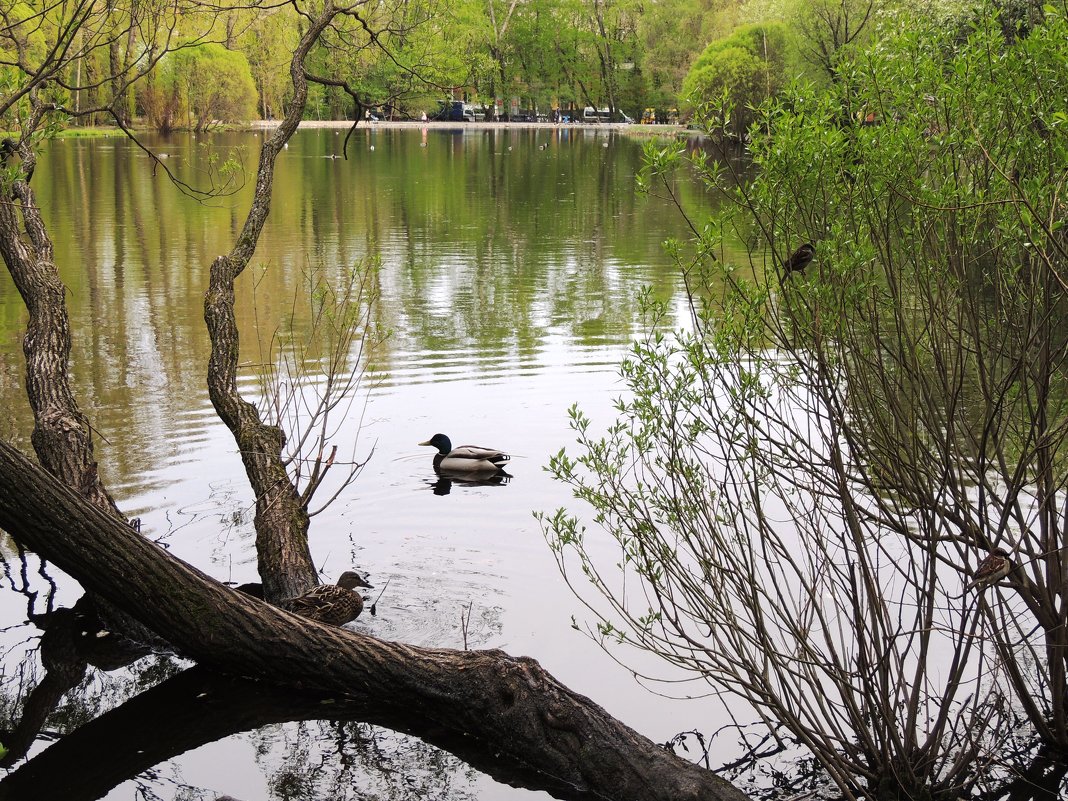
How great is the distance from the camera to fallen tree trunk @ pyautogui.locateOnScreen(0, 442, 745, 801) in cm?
540

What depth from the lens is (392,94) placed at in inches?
437

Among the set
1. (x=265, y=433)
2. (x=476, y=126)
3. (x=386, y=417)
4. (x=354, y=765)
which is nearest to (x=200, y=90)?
(x=476, y=126)

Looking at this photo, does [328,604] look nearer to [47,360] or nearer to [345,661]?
[345,661]

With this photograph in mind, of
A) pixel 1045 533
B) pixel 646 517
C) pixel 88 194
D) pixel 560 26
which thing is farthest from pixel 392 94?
pixel 560 26

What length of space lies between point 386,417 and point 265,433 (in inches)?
130

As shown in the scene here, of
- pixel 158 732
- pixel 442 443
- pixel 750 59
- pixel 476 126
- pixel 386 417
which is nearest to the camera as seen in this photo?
pixel 158 732

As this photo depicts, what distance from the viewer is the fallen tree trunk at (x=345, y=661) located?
540 centimetres

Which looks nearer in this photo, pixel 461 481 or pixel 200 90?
pixel 461 481

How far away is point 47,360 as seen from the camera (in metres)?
8.92

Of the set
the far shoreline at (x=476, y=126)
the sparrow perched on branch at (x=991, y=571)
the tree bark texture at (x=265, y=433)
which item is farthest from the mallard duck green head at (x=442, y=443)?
the far shoreline at (x=476, y=126)

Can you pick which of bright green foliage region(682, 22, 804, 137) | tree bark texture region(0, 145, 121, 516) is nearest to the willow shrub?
tree bark texture region(0, 145, 121, 516)

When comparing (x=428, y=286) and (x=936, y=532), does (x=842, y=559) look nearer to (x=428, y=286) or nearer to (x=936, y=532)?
(x=936, y=532)

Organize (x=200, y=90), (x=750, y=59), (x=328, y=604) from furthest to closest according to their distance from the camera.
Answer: (x=200, y=90)
(x=750, y=59)
(x=328, y=604)

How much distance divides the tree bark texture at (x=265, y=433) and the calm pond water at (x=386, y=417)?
0.44m
